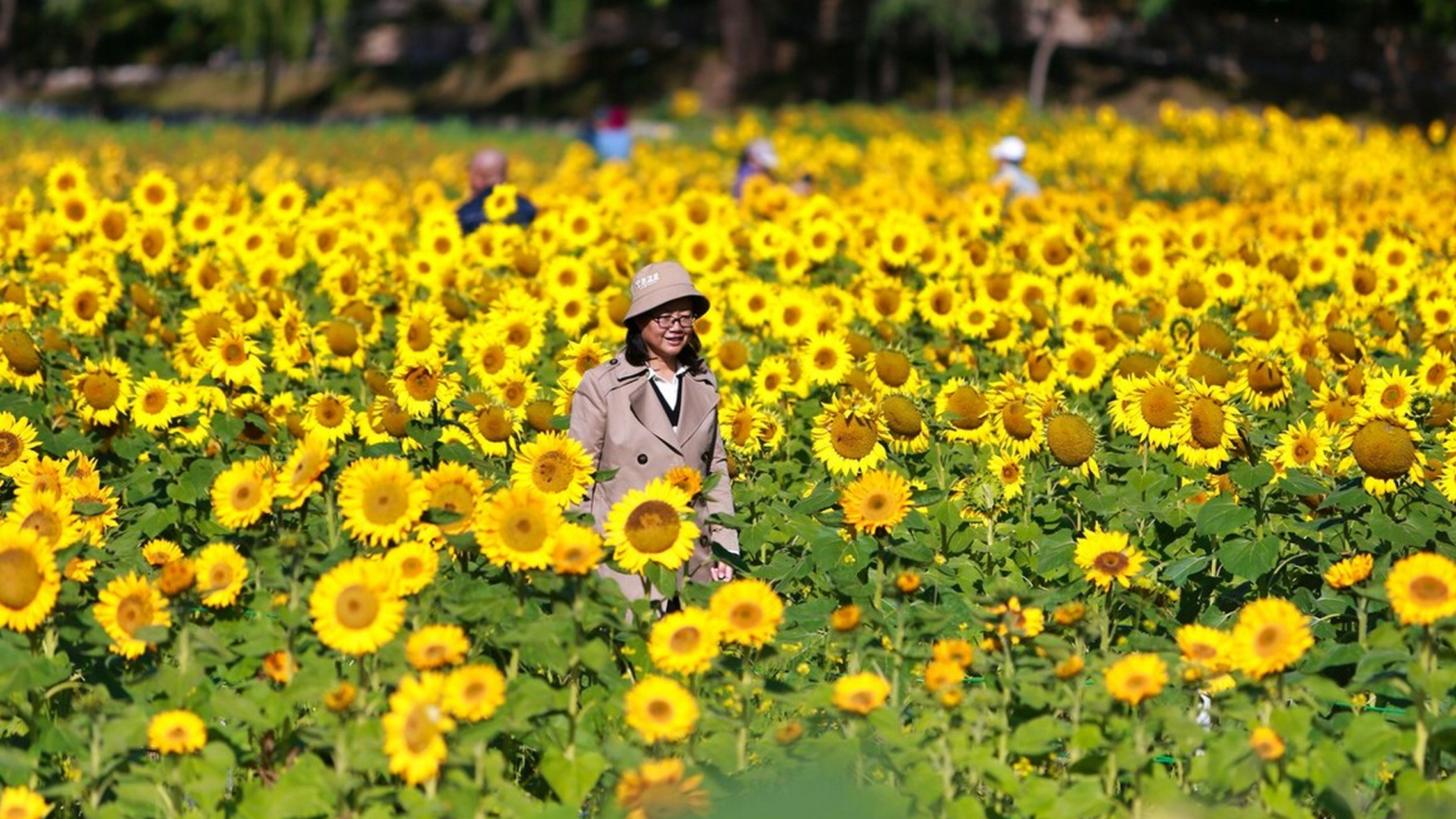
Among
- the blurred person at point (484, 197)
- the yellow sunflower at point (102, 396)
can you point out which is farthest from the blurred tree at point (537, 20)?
the yellow sunflower at point (102, 396)

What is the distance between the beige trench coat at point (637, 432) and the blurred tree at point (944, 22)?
4001cm

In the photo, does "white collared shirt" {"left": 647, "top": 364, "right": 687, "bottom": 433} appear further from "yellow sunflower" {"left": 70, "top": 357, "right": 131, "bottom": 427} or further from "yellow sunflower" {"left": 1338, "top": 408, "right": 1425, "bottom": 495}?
"yellow sunflower" {"left": 70, "top": 357, "right": 131, "bottom": 427}

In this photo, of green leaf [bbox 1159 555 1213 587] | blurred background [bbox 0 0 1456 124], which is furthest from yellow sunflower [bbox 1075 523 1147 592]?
blurred background [bbox 0 0 1456 124]

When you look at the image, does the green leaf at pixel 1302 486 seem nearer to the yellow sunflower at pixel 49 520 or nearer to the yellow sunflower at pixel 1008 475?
the yellow sunflower at pixel 1008 475

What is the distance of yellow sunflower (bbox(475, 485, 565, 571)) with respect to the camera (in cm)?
475

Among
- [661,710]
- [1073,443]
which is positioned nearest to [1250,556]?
[1073,443]

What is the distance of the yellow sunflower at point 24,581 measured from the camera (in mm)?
4660

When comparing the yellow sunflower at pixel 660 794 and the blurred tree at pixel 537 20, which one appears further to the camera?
the blurred tree at pixel 537 20

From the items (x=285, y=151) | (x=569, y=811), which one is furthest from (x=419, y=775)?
(x=285, y=151)

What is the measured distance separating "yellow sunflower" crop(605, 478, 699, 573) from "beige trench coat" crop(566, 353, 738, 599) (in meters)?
1.12

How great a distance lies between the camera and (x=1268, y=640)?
14.6 ft

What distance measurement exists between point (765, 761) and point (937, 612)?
31.4 inches

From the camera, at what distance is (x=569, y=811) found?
4.40m

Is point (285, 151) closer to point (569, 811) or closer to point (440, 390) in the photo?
Answer: point (440, 390)
